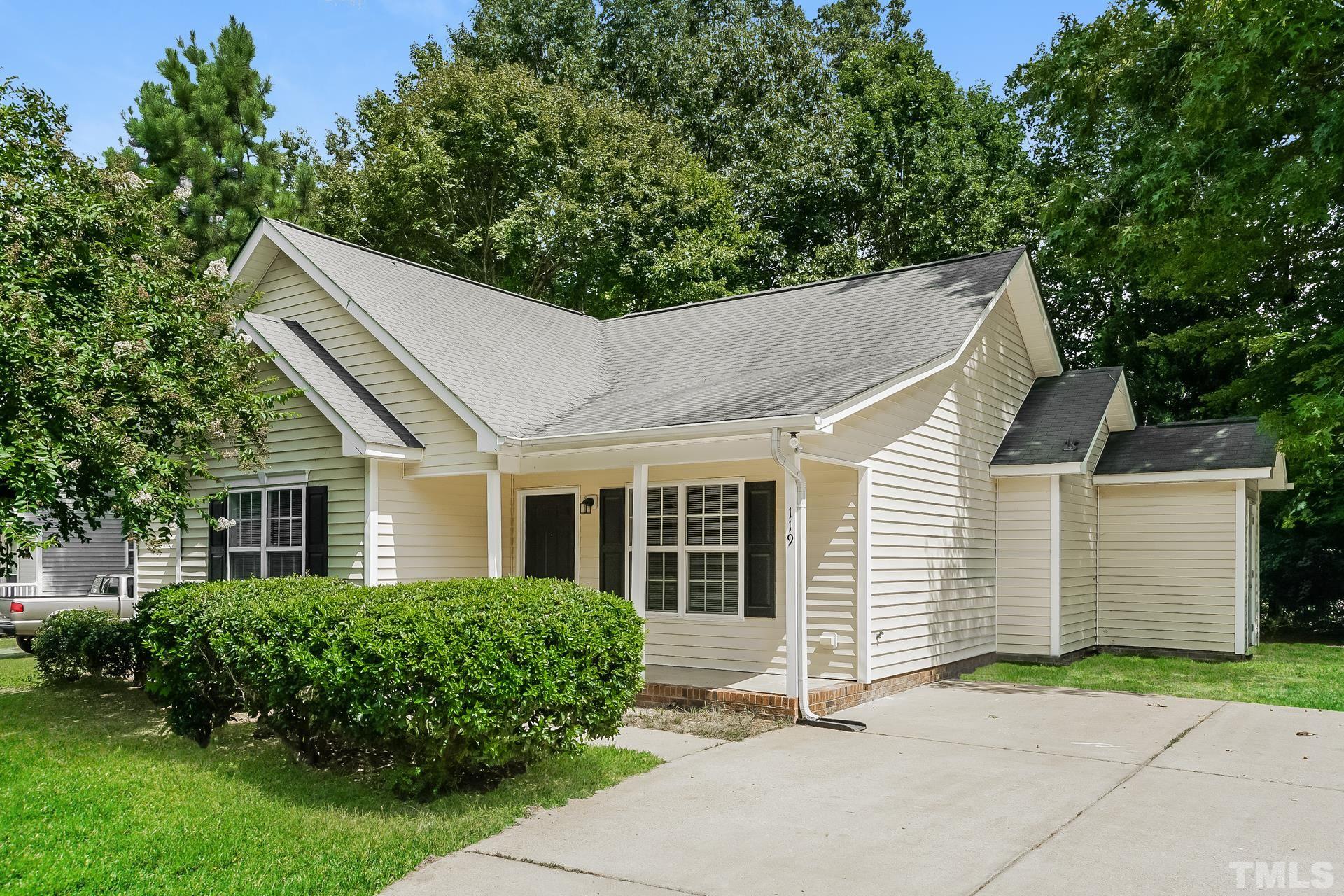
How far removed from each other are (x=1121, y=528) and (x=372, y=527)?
10.0 metres

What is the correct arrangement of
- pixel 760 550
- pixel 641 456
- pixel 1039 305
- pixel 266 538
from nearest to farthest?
pixel 641 456
pixel 760 550
pixel 266 538
pixel 1039 305

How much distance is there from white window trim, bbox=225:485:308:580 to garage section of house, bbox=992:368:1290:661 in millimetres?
8625

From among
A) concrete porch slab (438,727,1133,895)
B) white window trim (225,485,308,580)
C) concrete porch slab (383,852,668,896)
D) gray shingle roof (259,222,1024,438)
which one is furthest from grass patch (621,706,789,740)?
white window trim (225,485,308,580)

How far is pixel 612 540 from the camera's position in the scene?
11.5 meters

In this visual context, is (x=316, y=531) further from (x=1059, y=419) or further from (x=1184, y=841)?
(x=1059, y=419)

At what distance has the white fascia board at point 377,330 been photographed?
10.5 m

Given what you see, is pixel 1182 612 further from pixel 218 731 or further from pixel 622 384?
pixel 218 731

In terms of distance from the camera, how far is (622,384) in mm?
13195

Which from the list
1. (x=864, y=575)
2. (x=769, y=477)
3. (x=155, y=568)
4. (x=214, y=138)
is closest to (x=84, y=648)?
(x=155, y=568)

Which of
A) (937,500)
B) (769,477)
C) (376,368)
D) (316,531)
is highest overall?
(376,368)

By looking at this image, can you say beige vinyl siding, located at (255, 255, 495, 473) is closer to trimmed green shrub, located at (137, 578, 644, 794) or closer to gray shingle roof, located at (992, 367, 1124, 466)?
trimmed green shrub, located at (137, 578, 644, 794)

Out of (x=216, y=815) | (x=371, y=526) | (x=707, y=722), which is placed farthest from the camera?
(x=371, y=526)

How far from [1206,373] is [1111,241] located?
9001 millimetres

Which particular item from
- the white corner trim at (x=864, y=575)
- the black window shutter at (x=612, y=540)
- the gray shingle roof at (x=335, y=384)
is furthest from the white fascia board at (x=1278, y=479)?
the gray shingle roof at (x=335, y=384)
